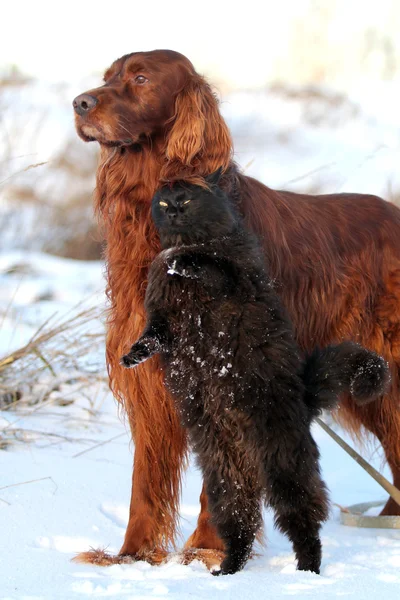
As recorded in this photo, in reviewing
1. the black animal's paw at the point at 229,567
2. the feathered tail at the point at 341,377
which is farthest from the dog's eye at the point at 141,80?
the black animal's paw at the point at 229,567

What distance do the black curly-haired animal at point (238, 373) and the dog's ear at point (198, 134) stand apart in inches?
7.0

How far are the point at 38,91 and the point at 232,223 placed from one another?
44.3 feet

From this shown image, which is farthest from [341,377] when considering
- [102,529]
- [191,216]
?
[102,529]

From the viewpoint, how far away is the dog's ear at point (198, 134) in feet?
10.6

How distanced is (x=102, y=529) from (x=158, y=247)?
3.93ft

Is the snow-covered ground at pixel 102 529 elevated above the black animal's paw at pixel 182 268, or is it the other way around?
the black animal's paw at pixel 182 268

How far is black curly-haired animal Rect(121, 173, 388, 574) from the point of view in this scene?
9.35ft

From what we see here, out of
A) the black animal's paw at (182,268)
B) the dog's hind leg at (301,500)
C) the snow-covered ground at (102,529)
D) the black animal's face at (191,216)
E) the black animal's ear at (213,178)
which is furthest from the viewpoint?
the black animal's ear at (213,178)

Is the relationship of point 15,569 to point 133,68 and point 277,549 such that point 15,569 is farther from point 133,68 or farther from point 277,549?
point 133,68

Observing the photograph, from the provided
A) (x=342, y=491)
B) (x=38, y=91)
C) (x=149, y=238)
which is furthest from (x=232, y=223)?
(x=38, y=91)

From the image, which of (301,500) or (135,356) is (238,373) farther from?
(301,500)

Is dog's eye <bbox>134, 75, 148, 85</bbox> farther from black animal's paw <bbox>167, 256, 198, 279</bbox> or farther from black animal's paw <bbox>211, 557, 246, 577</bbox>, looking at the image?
black animal's paw <bbox>211, 557, 246, 577</bbox>

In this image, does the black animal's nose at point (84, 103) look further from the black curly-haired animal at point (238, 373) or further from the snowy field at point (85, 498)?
the snowy field at point (85, 498)

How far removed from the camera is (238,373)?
2881mm
